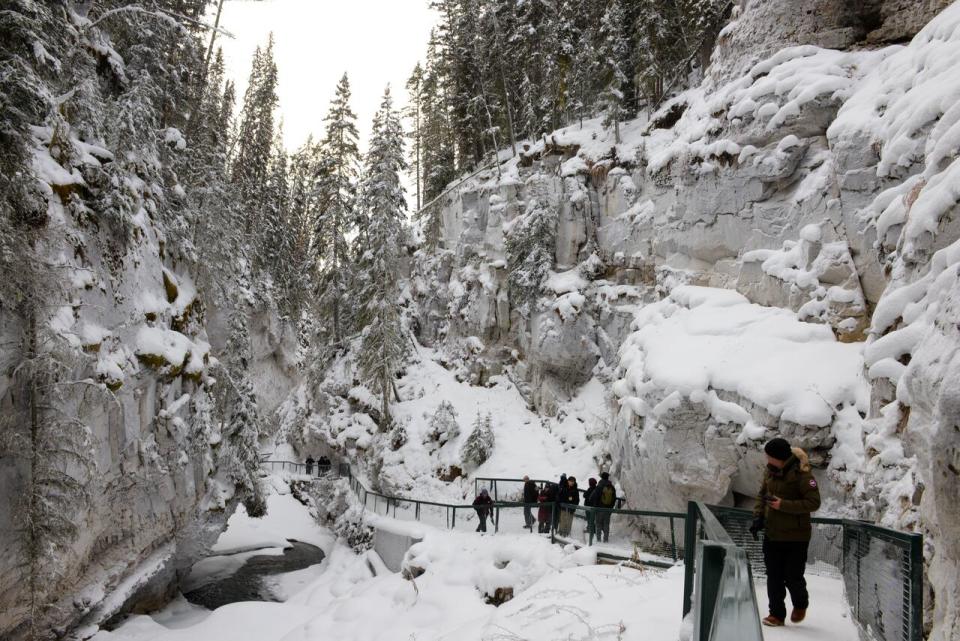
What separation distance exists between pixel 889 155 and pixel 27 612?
1795 cm

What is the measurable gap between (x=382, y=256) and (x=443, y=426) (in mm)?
9271

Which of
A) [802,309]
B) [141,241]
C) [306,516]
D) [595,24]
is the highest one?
[595,24]

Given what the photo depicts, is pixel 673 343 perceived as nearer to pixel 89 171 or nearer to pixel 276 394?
pixel 89 171

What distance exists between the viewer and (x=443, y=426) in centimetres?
2480

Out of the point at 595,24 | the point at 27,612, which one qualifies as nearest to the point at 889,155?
the point at 27,612

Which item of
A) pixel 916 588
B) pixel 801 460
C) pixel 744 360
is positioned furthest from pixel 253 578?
pixel 916 588

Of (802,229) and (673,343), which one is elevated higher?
(802,229)

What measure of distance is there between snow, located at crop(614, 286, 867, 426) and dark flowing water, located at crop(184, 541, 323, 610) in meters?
16.6

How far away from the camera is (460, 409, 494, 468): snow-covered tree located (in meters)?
22.9

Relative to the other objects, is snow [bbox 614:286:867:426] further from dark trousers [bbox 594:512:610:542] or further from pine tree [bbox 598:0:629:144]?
pine tree [bbox 598:0:629:144]

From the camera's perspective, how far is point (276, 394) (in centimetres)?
4275

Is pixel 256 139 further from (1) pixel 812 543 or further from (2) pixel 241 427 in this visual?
(1) pixel 812 543

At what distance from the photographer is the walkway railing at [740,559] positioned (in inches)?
77.5

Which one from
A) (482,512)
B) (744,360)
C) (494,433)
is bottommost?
(482,512)
